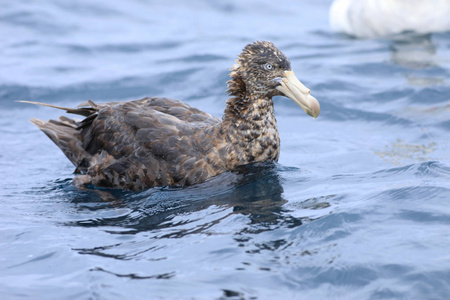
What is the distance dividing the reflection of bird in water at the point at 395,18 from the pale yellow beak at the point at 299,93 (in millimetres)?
6725

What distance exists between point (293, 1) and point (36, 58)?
20.4ft

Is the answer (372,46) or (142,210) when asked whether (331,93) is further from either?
(142,210)

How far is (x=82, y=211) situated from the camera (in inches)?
251

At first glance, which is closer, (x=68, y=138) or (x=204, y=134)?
(x=204, y=134)

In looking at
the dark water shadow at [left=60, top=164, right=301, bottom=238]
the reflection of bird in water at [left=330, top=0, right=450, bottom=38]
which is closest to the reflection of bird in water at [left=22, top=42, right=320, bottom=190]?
the dark water shadow at [left=60, top=164, right=301, bottom=238]

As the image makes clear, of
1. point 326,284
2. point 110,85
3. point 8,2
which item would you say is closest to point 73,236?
point 326,284

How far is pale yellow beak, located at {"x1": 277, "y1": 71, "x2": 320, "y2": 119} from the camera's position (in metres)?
6.27

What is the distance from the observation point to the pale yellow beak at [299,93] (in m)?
6.27

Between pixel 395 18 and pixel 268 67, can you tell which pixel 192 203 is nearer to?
pixel 268 67

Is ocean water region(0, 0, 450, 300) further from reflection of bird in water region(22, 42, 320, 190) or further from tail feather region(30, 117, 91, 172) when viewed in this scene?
tail feather region(30, 117, 91, 172)

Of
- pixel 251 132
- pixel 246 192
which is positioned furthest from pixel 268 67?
pixel 246 192

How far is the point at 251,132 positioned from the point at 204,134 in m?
0.45

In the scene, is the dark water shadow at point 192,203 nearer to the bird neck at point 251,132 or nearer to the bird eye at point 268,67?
the bird neck at point 251,132

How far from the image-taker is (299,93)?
6301 mm
